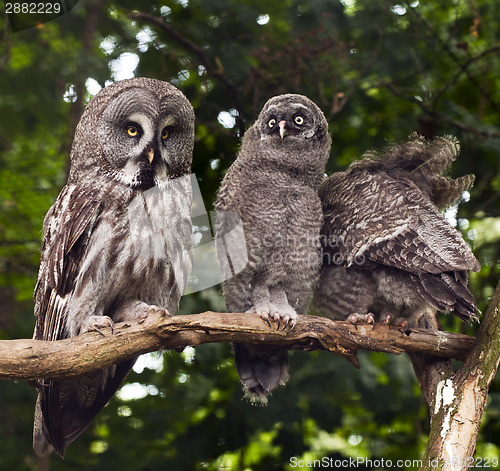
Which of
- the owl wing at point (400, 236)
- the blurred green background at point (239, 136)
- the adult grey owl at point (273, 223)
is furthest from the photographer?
the blurred green background at point (239, 136)

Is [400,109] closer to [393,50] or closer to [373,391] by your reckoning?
[393,50]

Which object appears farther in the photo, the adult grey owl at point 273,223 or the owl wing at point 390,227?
the adult grey owl at point 273,223

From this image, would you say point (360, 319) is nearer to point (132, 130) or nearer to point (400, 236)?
point (400, 236)

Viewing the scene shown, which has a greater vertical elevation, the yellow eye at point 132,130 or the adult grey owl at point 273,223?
the yellow eye at point 132,130

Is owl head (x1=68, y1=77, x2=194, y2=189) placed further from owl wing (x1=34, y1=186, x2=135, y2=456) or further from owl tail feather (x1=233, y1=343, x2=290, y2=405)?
owl tail feather (x1=233, y1=343, x2=290, y2=405)

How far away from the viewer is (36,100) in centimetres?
427

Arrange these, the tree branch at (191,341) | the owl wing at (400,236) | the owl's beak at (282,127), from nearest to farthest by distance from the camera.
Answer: the tree branch at (191,341) → the owl wing at (400,236) → the owl's beak at (282,127)

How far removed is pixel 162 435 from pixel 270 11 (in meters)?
2.93

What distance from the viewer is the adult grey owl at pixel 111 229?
254 centimetres

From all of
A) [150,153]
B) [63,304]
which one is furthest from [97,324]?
[150,153]

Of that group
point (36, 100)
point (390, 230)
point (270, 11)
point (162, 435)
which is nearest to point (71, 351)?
point (390, 230)

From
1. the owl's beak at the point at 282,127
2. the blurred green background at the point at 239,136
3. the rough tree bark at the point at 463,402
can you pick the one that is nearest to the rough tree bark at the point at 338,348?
the rough tree bark at the point at 463,402

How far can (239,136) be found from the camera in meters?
3.68

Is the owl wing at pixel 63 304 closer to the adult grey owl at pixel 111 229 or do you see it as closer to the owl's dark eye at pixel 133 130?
the adult grey owl at pixel 111 229
